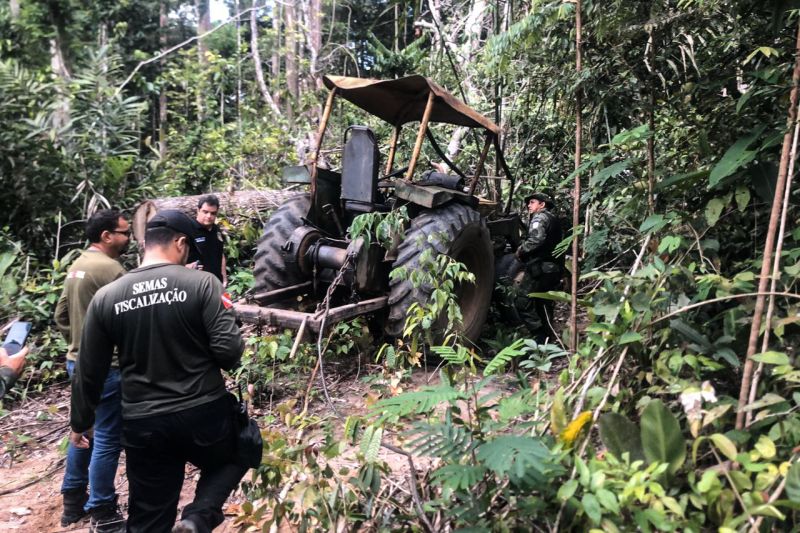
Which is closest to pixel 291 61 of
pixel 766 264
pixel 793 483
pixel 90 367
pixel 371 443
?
pixel 90 367

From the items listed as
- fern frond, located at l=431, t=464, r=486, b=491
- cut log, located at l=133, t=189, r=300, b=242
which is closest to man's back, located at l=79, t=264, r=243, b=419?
fern frond, located at l=431, t=464, r=486, b=491

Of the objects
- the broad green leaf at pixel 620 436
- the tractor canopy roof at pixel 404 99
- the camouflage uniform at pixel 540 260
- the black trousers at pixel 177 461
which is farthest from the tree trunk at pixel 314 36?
the broad green leaf at pixel 620 436

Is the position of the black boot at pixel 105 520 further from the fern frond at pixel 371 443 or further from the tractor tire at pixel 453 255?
the tractor tire at pixel 453 255

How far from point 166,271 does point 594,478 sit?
1.71 metres

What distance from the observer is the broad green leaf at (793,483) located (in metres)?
1.72

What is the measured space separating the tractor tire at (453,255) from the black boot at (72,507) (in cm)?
234

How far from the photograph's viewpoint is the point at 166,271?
2.32 meters

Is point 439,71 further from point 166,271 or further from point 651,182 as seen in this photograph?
point 166,271

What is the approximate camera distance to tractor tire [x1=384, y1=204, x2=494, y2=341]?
4.52 meters

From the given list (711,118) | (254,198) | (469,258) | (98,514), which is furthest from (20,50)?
(711,118)

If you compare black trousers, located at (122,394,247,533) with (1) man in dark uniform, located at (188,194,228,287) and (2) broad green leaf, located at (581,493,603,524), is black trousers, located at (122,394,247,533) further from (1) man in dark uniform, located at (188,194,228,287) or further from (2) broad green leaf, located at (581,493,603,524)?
(1) man in dark uniform, located at (188,194,228,287)

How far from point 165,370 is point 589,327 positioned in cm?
174

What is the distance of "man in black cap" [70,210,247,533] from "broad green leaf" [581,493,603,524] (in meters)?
1.39

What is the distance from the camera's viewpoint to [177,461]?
244 centimetres
